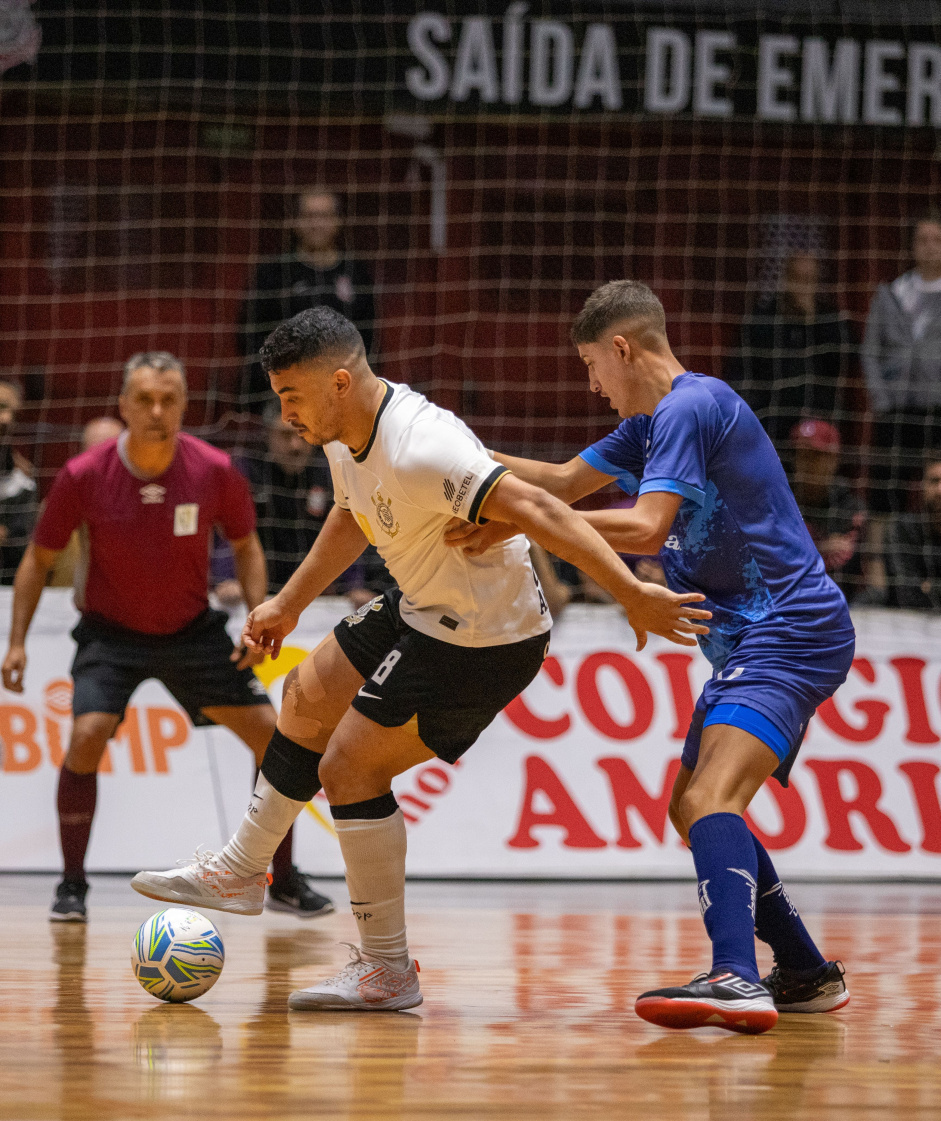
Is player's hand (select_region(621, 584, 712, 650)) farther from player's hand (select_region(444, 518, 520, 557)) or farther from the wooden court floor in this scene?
the wooden court floor

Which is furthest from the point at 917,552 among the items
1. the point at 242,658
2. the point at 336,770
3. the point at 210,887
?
the point at 210,887

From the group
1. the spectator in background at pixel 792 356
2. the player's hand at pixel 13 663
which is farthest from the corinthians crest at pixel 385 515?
the spectator in background at pixel 792 356

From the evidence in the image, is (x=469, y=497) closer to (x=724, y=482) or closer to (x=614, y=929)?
(x=724, y=482)

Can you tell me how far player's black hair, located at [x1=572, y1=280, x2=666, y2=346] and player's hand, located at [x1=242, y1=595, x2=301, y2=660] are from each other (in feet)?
3.56

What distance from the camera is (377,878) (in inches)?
149

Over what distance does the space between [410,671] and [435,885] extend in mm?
3321

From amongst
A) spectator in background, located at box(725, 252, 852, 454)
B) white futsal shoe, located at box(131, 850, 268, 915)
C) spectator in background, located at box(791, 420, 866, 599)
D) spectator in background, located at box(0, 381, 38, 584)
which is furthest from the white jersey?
spectator in background, located at box(725, 252, 852, 454)

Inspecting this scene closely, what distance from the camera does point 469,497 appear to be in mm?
3453

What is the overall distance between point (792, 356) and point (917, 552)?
1.74m

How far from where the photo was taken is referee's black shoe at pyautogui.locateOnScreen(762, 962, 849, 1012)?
3959mm

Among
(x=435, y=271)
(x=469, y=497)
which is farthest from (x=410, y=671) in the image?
(x=435, y=271)

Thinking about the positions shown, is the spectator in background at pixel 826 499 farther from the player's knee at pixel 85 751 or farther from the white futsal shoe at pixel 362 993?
the white futsal shoe at pixel 362 993

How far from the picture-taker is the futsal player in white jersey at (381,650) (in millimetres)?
3596

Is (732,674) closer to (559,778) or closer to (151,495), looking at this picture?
(151,495)
